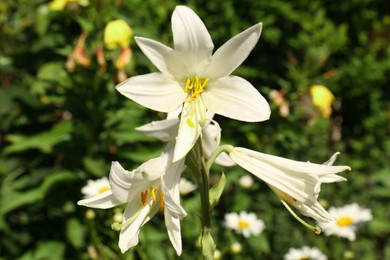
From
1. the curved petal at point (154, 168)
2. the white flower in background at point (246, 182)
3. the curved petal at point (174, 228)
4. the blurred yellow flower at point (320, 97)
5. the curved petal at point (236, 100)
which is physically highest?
the curved petal at point (236, 100)

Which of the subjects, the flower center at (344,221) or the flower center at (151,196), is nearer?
the flower center at (151,196)

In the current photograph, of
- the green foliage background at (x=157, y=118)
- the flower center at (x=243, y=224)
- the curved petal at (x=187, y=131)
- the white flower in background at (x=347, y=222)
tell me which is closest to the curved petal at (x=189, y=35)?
the curved petal at (x=187, y=131)

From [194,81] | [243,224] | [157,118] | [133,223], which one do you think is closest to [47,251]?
[157,118]

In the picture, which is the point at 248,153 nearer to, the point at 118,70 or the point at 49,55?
the point at 118,70

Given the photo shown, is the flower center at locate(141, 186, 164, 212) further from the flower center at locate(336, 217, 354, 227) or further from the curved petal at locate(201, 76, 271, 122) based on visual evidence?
the flower center at locate(336, 217, 354, 227)

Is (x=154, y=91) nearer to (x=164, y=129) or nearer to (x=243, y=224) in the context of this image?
(x=164, y=129)

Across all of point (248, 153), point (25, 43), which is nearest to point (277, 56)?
point (25, 43)

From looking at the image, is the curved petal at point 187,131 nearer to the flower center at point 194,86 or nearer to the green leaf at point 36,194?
the flower center at point 194,86

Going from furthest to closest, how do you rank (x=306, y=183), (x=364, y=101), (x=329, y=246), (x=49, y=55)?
(x=364, y=101), (x=49, y=55), (x=329, y=246), (x=306, y=183)
